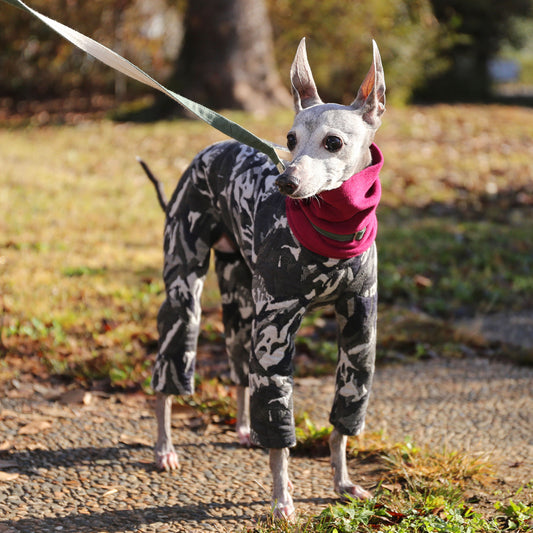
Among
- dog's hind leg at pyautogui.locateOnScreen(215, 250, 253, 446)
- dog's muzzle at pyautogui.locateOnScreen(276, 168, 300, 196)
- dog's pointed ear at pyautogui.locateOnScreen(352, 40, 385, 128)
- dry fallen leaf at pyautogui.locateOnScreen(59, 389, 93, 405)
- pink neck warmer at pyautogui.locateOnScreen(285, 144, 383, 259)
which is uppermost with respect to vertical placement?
dog's pointed ear at pyautogui.locateOnScreen(352, 40, 385, 128)

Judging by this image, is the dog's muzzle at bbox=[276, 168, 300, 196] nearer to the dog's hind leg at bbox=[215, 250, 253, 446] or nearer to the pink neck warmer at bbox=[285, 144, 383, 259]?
the pink neck warmer at bbox=[285, 144, 383, 259]

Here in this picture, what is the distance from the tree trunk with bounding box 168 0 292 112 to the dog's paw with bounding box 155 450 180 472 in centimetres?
950

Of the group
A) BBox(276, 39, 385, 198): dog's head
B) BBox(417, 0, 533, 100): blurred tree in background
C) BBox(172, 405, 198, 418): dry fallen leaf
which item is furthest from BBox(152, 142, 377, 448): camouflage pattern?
BBox(417, 0, 533, 100): blurred tree in background

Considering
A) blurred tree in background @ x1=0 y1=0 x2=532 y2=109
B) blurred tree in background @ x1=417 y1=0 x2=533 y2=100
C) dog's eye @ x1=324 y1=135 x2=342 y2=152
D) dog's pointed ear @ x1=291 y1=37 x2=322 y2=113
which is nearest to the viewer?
dog's eye @ x1=324 y1=135 x2=342 y2=152

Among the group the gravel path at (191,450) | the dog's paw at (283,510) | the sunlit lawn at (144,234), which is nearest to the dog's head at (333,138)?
the dog's paw at (283,510)

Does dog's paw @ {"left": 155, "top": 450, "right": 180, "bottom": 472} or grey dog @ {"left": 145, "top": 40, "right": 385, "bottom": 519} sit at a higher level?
grey dog @ {"left": 145, "top": 40, "right": 385, "bottom": 519}

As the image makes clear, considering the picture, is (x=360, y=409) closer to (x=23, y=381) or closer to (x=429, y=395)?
(x=429, y=395)

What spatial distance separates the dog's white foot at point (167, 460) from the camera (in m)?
3.52

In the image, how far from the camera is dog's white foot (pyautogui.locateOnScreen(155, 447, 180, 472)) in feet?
11.6

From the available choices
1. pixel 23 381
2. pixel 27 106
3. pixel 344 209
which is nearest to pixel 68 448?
pixel 23 381

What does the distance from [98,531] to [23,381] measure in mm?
1743

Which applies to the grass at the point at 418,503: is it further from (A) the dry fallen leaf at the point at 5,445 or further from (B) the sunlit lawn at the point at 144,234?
(B) the sunlit lawn at the point at 144,234

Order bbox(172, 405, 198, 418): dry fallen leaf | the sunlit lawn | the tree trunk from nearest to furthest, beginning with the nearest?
bbox(172, 405, 198, 418): dry fallen leaf, the sunlit lawn, the tree trunk

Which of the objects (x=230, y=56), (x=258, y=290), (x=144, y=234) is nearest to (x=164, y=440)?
(x=258, y=290)
